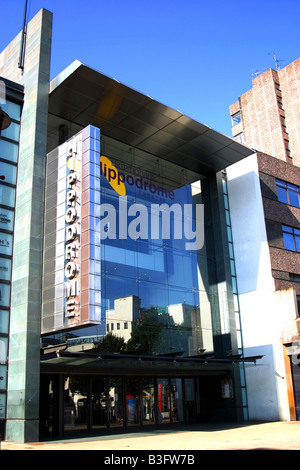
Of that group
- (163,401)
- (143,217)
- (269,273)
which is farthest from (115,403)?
(269,273)

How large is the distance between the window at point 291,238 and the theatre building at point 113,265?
11.8ft

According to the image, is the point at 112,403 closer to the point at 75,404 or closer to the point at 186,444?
the point at 75,404

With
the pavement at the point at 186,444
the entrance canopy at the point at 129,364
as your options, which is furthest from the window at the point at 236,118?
the pavement at the point at 186,444

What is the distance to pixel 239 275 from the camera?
2919 centimetres

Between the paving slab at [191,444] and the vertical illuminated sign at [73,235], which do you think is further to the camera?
the vertical illuminated sign at [73,235]

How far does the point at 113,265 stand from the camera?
2316 centimetres

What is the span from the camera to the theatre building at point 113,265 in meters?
17.8

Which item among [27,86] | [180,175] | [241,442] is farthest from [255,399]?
[27,86]

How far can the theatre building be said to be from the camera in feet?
58.4

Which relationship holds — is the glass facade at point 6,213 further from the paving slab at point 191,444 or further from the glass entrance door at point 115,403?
the glass entrance door at point 115,403

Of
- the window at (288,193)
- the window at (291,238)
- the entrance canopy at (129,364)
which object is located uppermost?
the window at (288,193)
